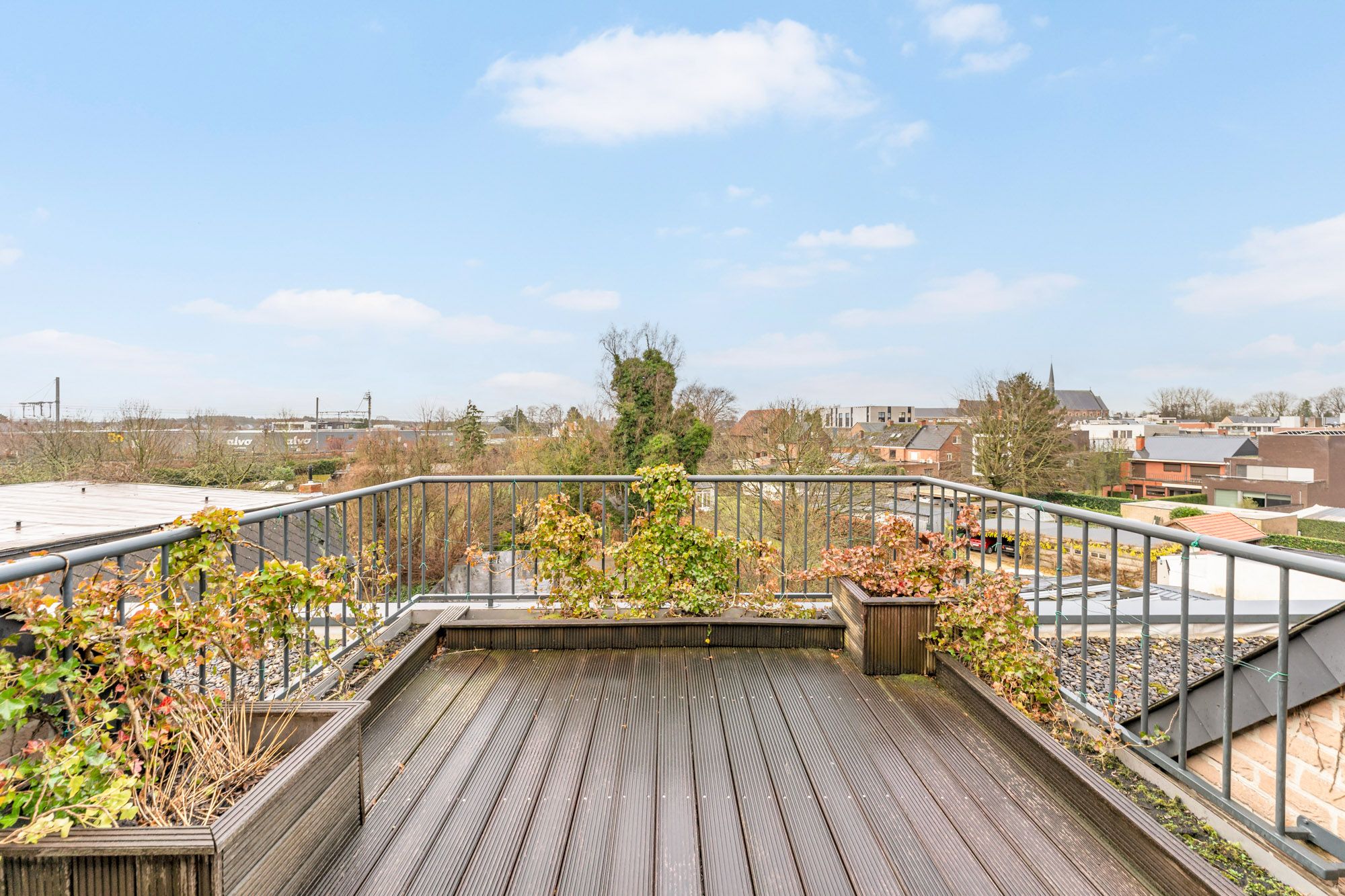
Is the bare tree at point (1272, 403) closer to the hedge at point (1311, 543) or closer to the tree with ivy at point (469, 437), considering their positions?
the hedge at point (1311, 543)

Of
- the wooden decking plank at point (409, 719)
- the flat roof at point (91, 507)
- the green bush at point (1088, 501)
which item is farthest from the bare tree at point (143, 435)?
the green bush at point (1088, 501)

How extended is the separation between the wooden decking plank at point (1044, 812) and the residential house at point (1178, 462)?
35.4 metres

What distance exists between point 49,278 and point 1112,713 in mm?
20847

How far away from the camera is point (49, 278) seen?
13.8 meters

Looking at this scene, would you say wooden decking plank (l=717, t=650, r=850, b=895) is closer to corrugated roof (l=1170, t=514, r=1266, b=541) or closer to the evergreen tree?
corrugated roof (l=1170, t=514, r=1266, b=541)

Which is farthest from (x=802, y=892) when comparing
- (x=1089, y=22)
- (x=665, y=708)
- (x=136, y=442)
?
(x=136, y=442)

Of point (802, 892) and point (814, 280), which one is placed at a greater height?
point (814, 280)

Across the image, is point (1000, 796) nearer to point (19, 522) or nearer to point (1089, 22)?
point (19, 522)

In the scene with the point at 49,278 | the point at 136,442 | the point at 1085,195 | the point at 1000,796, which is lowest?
the point at 1000,796

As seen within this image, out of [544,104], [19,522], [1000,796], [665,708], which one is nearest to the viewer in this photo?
[1000,796]

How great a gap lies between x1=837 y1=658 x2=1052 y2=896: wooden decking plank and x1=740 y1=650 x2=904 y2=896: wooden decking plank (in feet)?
0.54

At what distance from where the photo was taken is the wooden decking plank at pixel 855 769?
4.35 ft

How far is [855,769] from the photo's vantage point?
1753mm

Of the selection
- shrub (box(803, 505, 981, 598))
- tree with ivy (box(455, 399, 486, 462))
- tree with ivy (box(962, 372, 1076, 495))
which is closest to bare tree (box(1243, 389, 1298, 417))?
tree with ivy (box(962, 372, 1076, 495))
